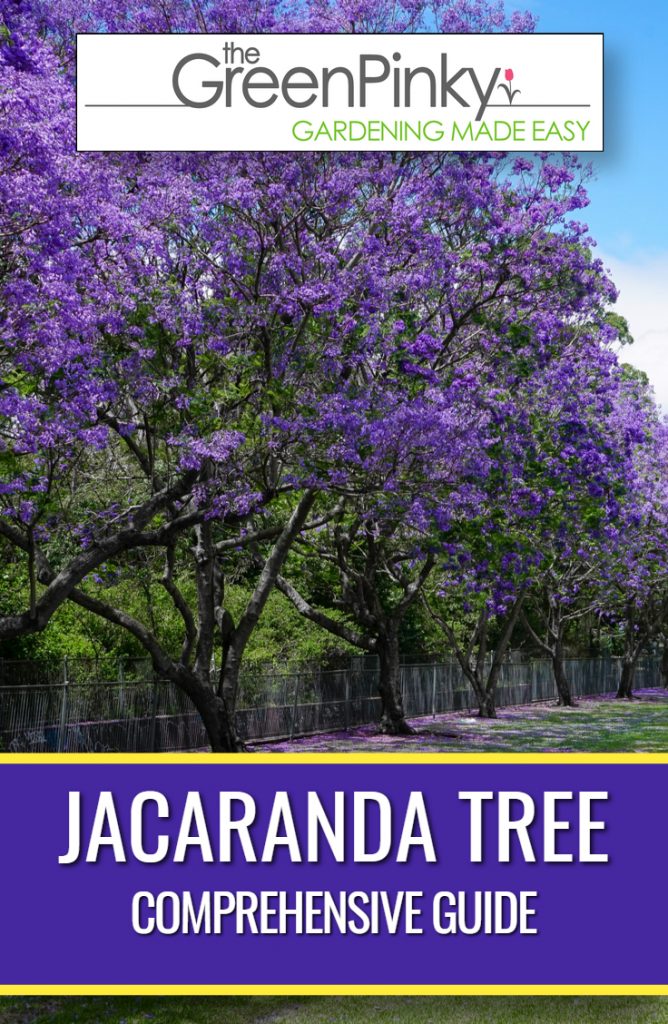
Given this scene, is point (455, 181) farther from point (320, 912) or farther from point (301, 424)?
point (320, 912)

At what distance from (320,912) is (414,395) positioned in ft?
29.5

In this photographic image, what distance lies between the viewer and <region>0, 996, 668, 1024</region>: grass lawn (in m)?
7.20

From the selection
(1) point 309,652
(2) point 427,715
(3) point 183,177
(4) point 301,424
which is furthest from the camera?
(2) point 427,715

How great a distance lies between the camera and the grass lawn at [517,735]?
22734mm

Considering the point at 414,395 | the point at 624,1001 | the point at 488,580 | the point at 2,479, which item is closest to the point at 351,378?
the point at 414,395

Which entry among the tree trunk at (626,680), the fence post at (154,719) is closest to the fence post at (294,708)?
the fence post at (154,719)

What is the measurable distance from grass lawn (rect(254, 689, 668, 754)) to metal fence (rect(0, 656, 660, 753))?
21.1 inches

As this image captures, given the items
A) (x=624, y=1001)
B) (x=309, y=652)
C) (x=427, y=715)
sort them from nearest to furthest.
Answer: (x=624, y=1001)
(x=309, y=652)
(x=427, y=715)

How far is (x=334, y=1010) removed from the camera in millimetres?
7461

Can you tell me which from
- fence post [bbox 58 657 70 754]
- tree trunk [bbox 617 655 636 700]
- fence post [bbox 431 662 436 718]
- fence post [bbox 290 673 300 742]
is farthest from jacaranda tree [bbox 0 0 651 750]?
tree trunk [bbox 617 655 636 700]

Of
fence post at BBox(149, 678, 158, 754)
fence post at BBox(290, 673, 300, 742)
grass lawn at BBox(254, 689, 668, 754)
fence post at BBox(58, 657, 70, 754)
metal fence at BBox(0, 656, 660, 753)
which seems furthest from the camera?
fence post at BBox(290, 673, 300, 742)

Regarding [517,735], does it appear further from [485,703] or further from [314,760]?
[314,760]

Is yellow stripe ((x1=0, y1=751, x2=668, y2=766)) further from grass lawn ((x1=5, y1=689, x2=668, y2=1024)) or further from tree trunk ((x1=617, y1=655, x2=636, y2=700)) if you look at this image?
tree trunk ((x1=617, y1=655, x2=636, y2=700))

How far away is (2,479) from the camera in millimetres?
14016
